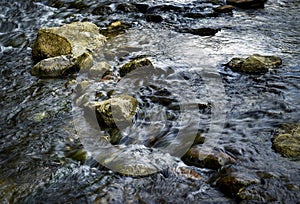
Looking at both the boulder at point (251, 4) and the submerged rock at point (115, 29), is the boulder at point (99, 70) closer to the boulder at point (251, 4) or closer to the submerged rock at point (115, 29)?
the submerged rock at point (115, 29)

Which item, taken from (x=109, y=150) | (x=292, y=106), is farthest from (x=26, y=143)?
(x=292, y=106)

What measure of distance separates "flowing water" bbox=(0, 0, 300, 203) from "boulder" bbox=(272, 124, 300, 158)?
0.35ft

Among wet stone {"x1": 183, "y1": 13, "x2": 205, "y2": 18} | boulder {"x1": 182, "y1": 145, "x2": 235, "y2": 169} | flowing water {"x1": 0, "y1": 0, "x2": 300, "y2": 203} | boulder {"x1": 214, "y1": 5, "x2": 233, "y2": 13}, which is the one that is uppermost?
boulder {"x1": 214, "y1": 5, "x2": 233, "y2": 13}

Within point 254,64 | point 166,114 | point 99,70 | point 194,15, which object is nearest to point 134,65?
point 99,70

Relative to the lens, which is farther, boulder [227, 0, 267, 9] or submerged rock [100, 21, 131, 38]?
boulder [227, 0, 267, 9]

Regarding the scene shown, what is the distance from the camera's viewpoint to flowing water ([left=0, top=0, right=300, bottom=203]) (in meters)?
3.35

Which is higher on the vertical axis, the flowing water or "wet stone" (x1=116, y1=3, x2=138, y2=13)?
"wet stone" (x1=116, y1=3, x2=138, y2=13)

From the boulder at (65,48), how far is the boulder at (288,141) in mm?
3409

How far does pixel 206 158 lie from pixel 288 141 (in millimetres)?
869

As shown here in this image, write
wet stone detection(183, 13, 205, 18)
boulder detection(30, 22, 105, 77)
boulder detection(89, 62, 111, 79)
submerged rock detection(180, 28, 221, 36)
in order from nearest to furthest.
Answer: boulder detection(89, 62, 111, 79), boulder detection(30, 22, 105, 77), submerged rock detection(180, 28, 221, 36), wet stone detection(183, 13, 205, 18)

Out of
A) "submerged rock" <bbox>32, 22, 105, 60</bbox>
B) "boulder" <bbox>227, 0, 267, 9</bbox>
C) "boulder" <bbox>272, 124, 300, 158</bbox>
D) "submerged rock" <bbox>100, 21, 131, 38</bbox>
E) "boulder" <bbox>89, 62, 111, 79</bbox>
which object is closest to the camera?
"boulder" <bbox>272, 124, 300, 158</bbox>

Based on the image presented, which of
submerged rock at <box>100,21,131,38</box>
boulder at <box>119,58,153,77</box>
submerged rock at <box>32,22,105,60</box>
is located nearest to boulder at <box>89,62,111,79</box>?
boulder at <box>119,58,153,77</box>

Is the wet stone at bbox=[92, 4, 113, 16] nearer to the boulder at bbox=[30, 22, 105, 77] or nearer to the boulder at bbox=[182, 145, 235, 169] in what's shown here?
the boulder at bbox=[30, 22, 105, 77]

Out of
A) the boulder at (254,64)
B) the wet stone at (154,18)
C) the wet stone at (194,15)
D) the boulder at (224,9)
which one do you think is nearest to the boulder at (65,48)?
the wet stone at (154,18)
